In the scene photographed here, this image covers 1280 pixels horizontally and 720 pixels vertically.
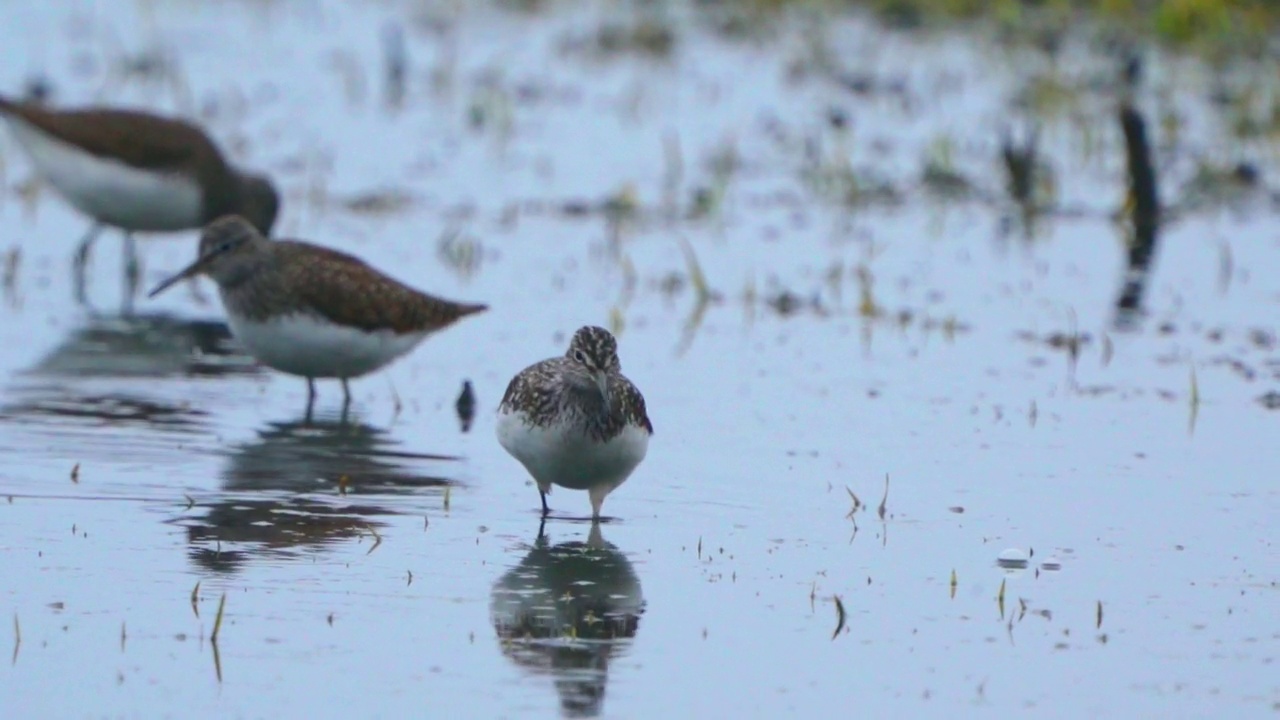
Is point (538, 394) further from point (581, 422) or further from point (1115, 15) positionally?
point (1115, 15)

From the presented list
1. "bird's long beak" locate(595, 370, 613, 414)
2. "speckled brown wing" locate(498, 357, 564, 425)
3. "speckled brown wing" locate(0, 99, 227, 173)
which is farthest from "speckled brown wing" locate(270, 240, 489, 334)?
"speckled brown wing" locate(0, 99, 227, 173)

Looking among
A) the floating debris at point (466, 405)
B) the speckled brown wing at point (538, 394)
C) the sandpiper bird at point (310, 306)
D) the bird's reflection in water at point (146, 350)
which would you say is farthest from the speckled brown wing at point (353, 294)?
the speckled brown wing at point (538, 394)

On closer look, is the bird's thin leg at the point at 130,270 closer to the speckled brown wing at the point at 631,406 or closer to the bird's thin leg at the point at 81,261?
the bird's thin leg at the point at 81,261

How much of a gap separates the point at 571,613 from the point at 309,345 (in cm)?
383

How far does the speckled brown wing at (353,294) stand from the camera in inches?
441

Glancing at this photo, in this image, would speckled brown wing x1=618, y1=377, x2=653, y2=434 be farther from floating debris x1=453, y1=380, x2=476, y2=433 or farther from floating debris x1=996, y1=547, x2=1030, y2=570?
floating debris x1=453, y1=380, x2=476, y2=433

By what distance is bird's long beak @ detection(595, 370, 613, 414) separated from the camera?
8570 mm

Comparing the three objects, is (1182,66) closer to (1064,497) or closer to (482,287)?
(482,287)

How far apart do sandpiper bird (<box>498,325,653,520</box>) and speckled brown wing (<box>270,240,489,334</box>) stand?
250 centimetres

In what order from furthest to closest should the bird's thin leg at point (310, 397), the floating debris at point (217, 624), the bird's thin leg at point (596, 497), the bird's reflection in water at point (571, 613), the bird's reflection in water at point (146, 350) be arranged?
the bird's reflection in water at point (146, 350)
the bird's thin leg at point (310, 397)
the bird's thin leg at point (596, 497)
the floating debris at point (217, 624)
the bird's reflection in water at point (571, 613)

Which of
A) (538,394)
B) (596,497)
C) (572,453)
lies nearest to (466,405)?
(596,497)

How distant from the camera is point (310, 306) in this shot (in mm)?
11195

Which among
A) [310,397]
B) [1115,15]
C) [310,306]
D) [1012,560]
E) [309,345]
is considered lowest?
[1012,560]

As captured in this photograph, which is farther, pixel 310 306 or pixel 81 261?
pixel 81 261
